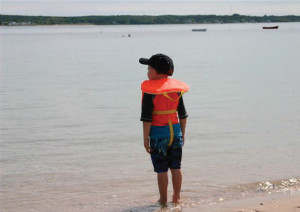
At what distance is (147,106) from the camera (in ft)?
19.2

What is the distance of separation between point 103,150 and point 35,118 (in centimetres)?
434

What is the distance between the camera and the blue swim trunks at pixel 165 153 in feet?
19.8

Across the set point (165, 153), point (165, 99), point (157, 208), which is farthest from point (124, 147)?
point (165, 99)

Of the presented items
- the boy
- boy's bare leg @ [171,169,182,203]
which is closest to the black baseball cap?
the boy

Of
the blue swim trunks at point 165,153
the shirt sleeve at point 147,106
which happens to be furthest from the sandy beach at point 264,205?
the shirt sleeve at point 147,106

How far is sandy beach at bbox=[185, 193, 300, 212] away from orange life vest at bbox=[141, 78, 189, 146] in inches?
39.1

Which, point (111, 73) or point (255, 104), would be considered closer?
point (255, 104)

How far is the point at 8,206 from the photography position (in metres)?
7.14

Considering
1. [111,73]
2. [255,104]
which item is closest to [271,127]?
[255,104]

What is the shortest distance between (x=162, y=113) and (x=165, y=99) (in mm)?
154

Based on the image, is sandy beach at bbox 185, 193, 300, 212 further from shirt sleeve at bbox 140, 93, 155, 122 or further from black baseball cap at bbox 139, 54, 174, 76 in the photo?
black baseball cap at bbox 139, 54, 174, 76

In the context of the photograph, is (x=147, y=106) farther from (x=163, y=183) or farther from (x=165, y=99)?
(x=163, y=183)

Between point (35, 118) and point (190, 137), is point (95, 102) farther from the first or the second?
point (190, 137)

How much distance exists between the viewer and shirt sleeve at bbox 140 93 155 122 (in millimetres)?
5844
